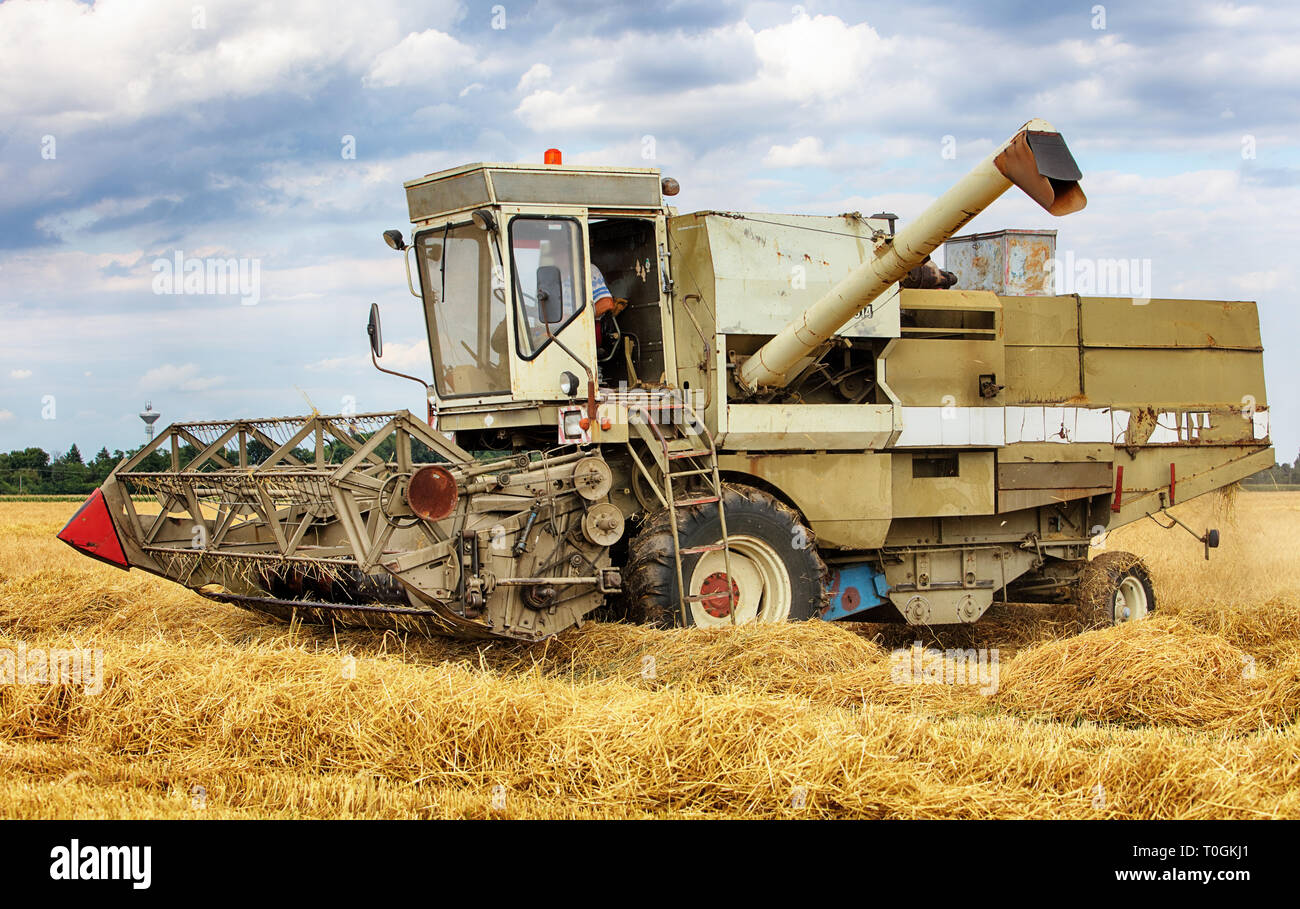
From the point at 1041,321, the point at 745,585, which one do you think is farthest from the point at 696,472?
the point at 1041,321

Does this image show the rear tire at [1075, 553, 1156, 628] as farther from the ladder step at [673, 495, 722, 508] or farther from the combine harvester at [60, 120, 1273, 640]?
the ladder step at [673, 495, 722, 508]

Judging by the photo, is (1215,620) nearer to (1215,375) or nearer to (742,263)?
(1215,375)

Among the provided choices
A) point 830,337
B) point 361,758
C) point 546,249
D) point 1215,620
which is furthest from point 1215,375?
point 361,758

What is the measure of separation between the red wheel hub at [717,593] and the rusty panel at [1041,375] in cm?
312

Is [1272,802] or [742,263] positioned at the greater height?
[742,263]

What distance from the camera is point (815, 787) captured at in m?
A: 4.52

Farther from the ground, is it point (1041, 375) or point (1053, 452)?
point (1041, 375)

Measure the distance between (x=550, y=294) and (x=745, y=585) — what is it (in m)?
2.40

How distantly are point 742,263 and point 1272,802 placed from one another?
17.0 feet

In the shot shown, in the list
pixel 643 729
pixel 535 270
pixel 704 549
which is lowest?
pixel 643 729

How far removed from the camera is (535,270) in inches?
317

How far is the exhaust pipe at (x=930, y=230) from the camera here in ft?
22.1

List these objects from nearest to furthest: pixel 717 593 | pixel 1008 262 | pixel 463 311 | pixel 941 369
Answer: pixel 717 593
pixel 463 311
pixel 941 369
pixel 1008 262

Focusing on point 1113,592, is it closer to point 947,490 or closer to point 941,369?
point 947,490
